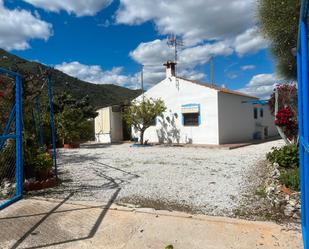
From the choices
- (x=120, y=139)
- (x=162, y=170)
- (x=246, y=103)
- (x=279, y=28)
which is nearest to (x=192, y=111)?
(x=246, y=103)

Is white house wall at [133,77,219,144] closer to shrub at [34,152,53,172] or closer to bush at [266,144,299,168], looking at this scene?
bush at [266,144,299,168]

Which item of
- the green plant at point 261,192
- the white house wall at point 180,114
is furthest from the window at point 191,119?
the green plant at point 261,192

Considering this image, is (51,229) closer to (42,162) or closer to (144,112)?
(42,162)

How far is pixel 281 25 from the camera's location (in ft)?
17.5

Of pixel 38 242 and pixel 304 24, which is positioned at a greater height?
pixel 304 24

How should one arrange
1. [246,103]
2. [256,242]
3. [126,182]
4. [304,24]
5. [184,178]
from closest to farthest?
[304,24]
[256,242]
[126,182]
[184,178]
[246,103]

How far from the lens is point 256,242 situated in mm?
3340

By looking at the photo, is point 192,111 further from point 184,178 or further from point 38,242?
point 38,242

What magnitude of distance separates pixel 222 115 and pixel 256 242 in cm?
1382

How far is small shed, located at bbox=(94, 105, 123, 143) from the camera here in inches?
825

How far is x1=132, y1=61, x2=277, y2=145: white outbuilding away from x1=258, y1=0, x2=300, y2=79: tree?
10.1 m

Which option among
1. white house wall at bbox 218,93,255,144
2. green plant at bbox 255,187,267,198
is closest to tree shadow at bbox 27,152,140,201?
green plant at bbox 255,187,267,198

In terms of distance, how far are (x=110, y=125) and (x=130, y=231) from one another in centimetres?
1735

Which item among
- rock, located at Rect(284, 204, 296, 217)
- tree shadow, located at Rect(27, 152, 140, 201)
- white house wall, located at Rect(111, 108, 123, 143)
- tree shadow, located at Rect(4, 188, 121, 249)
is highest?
white house wall, located at Rect(111, 108, 123, 143)
